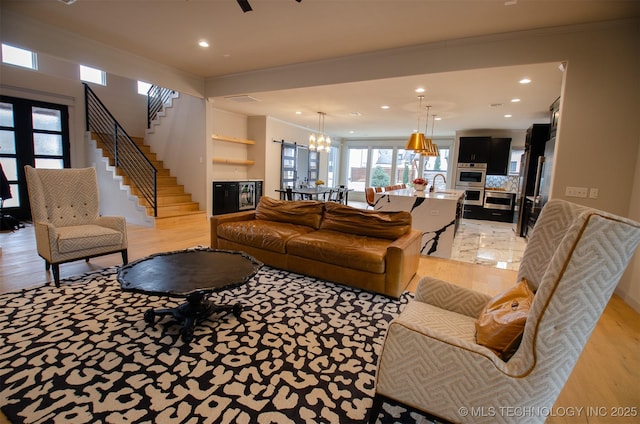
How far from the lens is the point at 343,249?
309 cm

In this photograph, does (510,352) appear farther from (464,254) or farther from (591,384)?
(464,254)

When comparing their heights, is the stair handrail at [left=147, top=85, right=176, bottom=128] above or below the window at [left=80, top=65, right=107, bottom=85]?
below

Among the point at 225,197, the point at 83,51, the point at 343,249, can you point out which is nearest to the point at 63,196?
the point at 83,51

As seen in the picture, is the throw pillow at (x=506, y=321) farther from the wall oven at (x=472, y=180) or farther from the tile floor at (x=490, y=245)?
the wall oven at (x=472, y=180)

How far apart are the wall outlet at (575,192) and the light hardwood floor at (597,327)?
1157 mm

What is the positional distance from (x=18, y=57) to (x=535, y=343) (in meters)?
8.70

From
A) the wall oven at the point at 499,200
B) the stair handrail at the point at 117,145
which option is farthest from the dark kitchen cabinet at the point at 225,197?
the wall oven at the point at 499,200

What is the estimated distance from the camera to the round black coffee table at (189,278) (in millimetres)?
1982

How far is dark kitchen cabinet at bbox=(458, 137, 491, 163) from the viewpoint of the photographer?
28.1 ft

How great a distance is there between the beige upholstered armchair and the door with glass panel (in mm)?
3410

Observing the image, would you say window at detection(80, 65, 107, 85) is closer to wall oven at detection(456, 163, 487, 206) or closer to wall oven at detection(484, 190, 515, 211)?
wall oven at detection(456, 163, 487, 206)

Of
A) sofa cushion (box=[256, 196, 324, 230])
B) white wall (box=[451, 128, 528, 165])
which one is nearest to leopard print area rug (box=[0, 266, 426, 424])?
sofa cushion (box=[256, 196, 324, 230])

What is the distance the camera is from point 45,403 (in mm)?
1521

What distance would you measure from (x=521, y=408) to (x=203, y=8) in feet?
14.0
